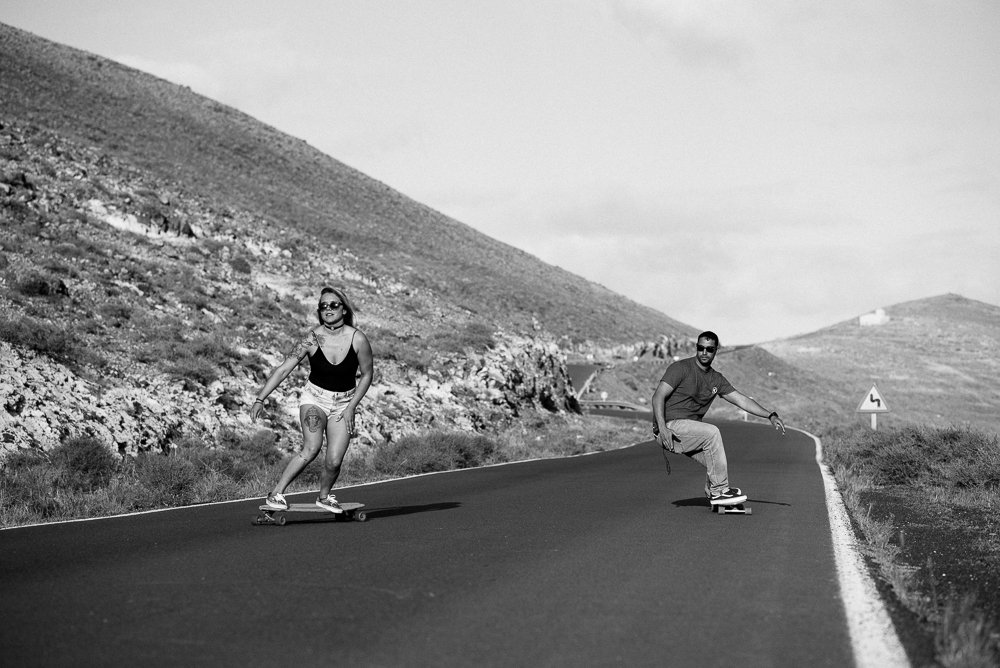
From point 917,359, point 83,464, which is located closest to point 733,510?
point 83,464

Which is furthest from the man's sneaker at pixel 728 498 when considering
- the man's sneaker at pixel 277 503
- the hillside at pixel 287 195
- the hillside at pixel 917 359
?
the hillside at pixel 917 359

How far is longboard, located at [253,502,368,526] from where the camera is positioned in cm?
948

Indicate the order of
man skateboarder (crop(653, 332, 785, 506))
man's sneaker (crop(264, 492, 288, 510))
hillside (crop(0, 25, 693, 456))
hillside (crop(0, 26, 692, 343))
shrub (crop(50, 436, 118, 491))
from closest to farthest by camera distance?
man's sneaker (crop(264, 492, 288, 510)) → man skateboarder (crop(653, 332, 785, 506)) → shrub (crop(50, 436, 118, 491)) → hillside (crop(0, 25, 693, 456)) → hillside (crop(0, 26, 692, 343))

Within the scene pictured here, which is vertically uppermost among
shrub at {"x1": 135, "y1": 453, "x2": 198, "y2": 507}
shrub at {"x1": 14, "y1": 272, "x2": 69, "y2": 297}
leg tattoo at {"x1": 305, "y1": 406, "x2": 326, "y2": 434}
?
shrub at {"x1": 14, "y1": 272, "x2": 69, "y2": 297}

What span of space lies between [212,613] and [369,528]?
12.6 feet

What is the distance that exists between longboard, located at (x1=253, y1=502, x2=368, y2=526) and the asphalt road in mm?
158

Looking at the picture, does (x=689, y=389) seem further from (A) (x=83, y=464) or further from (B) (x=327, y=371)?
(A) (x=83, y=464)

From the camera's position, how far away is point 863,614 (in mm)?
5570

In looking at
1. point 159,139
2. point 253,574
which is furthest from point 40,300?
point 159,139

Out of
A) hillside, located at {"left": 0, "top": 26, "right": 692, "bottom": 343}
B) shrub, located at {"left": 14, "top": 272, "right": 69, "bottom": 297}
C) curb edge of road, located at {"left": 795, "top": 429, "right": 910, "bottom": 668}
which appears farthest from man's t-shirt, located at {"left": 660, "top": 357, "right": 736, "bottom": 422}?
hillside, located at {"left": 0, "top": 26, "right": 692, "bottom": 343}

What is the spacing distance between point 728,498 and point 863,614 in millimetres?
5011

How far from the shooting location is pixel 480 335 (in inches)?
1414

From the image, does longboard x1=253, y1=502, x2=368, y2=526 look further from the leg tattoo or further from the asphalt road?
the leg tattoo

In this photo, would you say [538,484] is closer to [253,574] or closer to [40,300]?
[253,574]
